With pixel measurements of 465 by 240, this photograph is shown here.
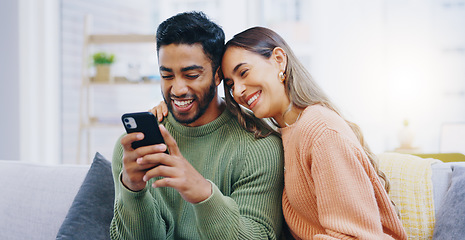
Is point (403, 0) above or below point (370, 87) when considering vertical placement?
above

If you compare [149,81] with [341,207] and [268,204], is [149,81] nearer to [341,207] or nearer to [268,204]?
[268,204]

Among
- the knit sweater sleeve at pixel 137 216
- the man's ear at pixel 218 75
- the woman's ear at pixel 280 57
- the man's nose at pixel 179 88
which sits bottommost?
the knit sweater sleeve at pixel 137 216

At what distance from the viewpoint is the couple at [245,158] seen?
1156 millimetres

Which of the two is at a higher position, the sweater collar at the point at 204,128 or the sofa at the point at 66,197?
the sweater collar at the point at 204,128

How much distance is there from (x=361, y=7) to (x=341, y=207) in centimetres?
272

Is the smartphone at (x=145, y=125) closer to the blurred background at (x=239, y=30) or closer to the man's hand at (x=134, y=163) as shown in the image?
the man's hand at (x=134, y=163)

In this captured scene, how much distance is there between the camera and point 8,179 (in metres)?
1.93

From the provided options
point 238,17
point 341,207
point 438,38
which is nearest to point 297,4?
point 238,17

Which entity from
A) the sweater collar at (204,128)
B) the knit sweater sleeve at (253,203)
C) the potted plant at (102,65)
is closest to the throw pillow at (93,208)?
the sweater collar at (204,128)

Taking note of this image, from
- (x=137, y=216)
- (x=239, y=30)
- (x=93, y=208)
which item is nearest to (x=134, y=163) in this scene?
(x=137, y=216)

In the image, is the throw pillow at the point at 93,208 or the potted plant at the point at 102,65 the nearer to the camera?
the throw pillow at the point at 93,208

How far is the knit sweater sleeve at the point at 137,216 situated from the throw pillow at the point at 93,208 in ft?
0.81

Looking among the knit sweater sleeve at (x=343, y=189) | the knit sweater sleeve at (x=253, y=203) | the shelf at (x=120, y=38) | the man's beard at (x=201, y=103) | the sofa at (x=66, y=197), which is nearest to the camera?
the knit sweater sleeve at (x=343, y=189)

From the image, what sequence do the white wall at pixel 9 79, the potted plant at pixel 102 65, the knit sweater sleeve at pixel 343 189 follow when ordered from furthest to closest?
the white wall at pixel 9 79, the potted plant at pixel 102 65, the knit sweater sleeve at pixel 343 189
